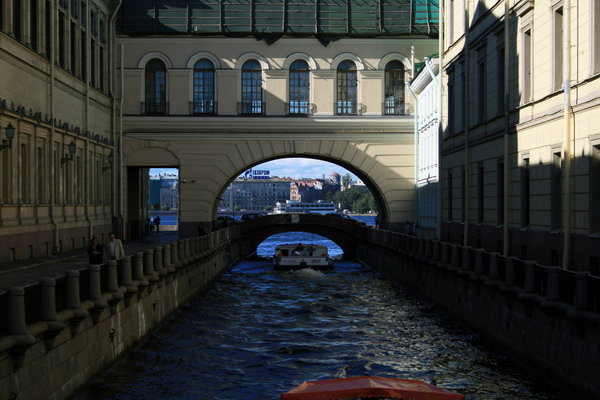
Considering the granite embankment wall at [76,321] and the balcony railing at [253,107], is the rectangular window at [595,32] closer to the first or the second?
the granite embankment wall at [76,321]

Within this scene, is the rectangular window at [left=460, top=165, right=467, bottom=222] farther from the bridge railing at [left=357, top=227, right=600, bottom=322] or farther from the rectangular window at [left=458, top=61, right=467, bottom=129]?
the bridge railing at [left=357, top=227, right=600, bottom=322]

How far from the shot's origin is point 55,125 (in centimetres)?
3434

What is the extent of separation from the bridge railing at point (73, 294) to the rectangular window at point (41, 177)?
757 cm

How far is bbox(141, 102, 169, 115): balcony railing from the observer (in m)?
48.6

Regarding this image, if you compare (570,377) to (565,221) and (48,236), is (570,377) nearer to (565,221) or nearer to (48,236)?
(565,221)

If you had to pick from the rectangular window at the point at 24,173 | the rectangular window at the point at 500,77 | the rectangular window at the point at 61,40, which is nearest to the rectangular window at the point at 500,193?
the rectangular window at the point at 500,77

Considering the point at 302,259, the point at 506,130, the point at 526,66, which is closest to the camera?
the point at 526,66

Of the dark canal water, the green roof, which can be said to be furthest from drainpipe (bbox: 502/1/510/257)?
the green roof

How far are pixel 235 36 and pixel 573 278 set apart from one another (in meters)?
36.3

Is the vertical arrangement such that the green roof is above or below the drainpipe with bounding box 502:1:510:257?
above

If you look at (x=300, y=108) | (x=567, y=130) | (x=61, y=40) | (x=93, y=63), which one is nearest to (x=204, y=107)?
(x=300, y=108)

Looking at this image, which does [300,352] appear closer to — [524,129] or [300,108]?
[524,129]

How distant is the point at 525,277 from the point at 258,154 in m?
31.8

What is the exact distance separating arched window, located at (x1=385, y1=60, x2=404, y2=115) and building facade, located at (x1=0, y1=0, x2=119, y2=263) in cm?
1531
